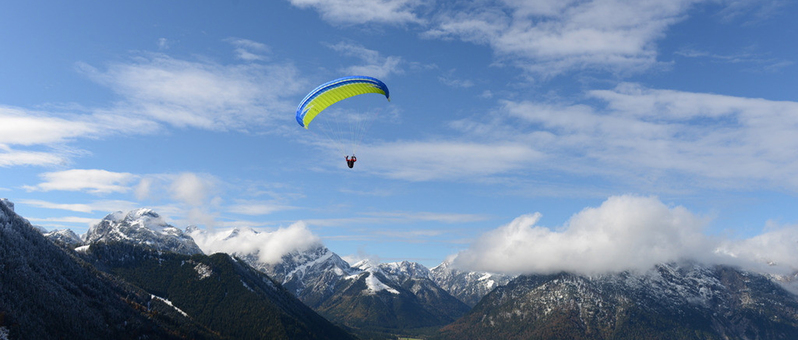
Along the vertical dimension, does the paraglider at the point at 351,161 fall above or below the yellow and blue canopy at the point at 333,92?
below

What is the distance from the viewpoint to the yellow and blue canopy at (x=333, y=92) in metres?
102

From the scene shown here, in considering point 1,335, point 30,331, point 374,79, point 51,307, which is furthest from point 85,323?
point 374,79

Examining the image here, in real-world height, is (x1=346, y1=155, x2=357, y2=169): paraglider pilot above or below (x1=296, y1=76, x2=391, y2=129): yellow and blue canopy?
below

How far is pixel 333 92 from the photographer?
340 ft

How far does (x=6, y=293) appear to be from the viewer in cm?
17888

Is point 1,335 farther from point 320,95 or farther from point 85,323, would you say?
point 320,95

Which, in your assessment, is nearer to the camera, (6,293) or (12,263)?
(6,293)

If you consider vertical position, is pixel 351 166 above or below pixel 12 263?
above

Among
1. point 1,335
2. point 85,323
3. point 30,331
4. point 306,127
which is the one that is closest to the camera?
point 306,127

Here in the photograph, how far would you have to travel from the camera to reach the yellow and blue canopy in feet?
333

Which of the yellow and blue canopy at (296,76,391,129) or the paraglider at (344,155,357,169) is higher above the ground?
the yellow and blue canopy at (296,76,391,129)

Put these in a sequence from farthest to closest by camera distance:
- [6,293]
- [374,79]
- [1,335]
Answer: [6,293]
[1,335]
[374,79]

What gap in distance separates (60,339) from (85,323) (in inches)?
708

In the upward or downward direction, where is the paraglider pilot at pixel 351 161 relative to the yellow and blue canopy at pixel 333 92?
downward
